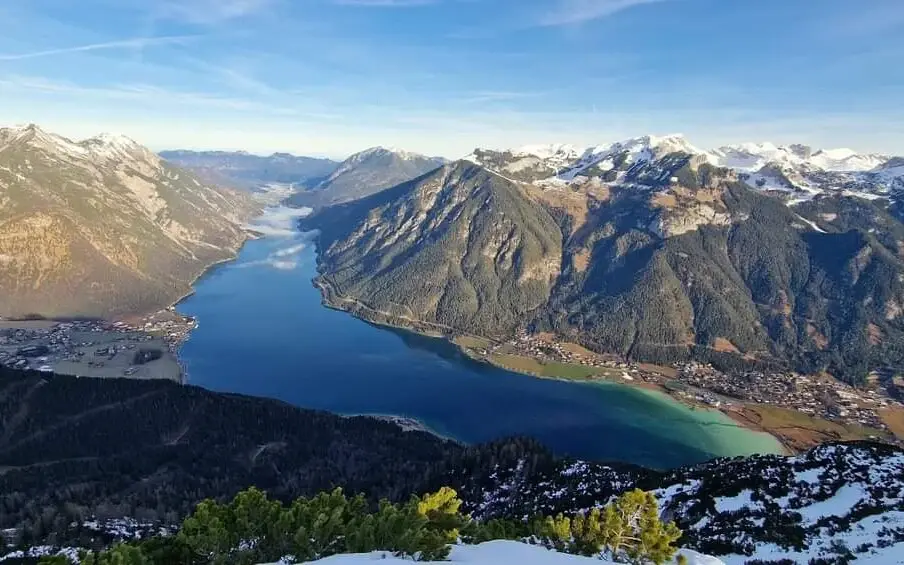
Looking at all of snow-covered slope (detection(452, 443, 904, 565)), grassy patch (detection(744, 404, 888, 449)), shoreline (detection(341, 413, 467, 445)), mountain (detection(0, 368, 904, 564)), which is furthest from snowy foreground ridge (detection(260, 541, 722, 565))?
grassy patch (detection(744, 404, 888, 449))

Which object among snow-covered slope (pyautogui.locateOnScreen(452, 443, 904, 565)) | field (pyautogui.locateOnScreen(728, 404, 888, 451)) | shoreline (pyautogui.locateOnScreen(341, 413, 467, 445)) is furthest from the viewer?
field (pyautogui.locateOnScreen(728, 404, 888, 451))

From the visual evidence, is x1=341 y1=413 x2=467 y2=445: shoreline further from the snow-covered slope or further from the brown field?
the brown field

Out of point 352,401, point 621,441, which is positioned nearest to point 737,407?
point 621,441

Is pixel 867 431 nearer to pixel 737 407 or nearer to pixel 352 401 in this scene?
pixel 737 407

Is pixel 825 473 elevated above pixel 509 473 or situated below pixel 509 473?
above

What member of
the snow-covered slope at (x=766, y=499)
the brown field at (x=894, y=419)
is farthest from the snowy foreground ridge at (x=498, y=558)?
the brown field at (x=894, y=419)

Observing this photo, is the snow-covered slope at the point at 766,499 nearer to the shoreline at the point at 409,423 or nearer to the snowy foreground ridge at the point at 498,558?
the snowy foreground ridge at the point at 498,558

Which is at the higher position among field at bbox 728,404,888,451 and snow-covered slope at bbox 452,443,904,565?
snow-covered slope at bbox 452,443,904,565
